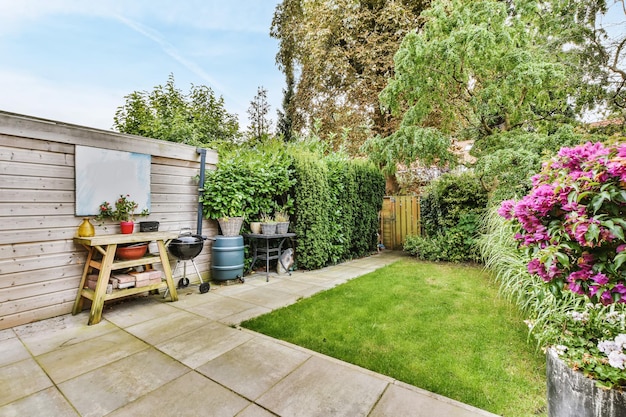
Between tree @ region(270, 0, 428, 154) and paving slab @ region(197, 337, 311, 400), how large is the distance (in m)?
6.43

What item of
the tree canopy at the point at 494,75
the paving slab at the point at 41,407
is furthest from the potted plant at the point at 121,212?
the tree canopy at the point at 494,75

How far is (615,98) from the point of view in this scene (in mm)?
5785

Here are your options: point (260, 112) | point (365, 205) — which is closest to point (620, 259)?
point (365, 205)

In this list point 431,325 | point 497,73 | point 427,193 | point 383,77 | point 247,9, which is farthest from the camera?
point 383,77

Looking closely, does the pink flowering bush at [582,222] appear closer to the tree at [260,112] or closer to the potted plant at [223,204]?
the potted plant at [223,204]

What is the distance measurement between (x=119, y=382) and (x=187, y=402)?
1.77ft

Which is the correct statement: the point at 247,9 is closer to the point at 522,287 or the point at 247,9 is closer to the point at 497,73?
the point at 497,73

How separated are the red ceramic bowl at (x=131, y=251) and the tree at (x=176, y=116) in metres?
3.41

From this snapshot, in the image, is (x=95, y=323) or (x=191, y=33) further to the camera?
(x=191, y=33)

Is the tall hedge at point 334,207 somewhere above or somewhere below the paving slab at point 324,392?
above

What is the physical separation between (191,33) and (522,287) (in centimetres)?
719

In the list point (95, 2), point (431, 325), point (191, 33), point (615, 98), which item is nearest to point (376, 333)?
point (431, 325)

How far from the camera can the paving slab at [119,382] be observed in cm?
160

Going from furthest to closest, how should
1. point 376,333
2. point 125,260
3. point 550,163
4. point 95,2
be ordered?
point 95,2 → point 125,260 → point 376,333 → point 550,163
